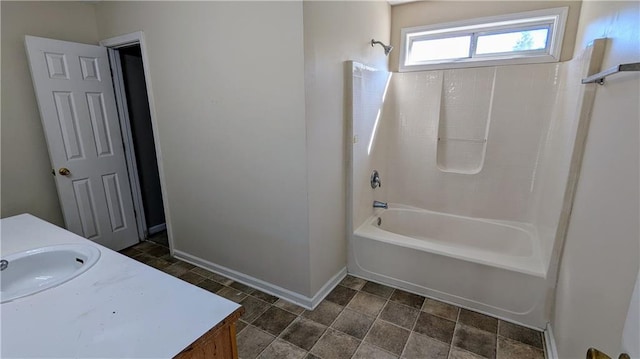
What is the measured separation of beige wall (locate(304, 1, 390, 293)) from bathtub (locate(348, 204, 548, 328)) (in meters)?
0.32

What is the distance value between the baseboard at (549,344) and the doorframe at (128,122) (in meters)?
3.00

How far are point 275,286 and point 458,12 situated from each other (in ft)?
9.06

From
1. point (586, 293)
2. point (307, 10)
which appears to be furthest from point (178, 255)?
point (586, 293)

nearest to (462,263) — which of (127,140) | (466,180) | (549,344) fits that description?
(549,344)

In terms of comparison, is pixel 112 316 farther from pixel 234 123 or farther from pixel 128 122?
pixel 128 122

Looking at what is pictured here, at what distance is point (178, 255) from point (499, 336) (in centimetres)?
270

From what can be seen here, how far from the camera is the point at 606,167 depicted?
126cm

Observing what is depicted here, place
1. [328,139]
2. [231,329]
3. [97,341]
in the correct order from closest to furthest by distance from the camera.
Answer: [97,341] < [231,329] < [328,139]

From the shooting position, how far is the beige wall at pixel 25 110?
7.50 feet

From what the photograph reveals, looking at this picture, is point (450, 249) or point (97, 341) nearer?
point (97, 341)

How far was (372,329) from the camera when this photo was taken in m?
1.94

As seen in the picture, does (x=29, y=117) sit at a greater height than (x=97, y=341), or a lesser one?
greater

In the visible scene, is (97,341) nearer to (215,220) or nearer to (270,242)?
(270,242)

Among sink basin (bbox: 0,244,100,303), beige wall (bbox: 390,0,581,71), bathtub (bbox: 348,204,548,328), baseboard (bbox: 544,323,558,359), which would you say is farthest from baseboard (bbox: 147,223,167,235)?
baseboard (bbox: 544,323,558,359)
